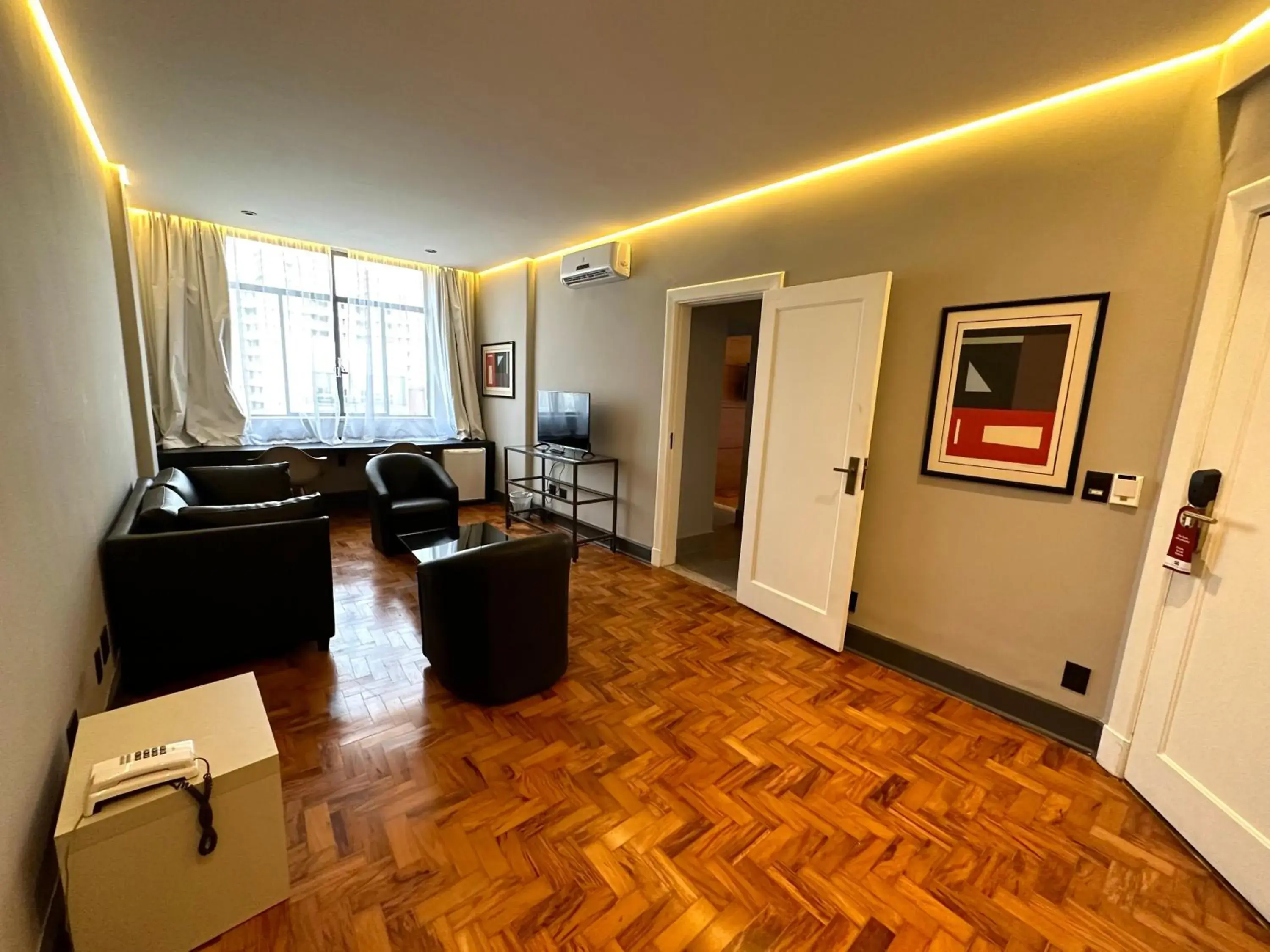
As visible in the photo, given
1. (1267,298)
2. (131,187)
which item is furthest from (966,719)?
(131,187)

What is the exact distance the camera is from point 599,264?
405 cm

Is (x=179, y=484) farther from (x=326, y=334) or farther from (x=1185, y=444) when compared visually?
(x=1185, y=444)

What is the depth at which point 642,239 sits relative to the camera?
3922 millimetres

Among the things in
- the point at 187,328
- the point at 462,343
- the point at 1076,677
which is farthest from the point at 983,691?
the point at 187,328

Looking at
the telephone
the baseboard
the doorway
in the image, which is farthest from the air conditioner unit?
the baseboard

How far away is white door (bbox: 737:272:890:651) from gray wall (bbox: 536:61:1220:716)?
5.8 inches

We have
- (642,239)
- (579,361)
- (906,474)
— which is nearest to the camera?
(906,474)

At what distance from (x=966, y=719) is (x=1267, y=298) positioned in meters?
1.85

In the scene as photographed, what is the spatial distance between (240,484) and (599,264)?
Answer: 309 cm

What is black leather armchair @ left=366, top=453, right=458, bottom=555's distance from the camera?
13.0 ft

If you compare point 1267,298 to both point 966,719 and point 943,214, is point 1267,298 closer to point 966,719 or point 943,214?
point 943,214

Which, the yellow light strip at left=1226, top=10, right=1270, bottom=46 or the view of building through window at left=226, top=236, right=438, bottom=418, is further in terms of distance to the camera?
the view of building through window at left=226, top=236, right=438, bottom=418

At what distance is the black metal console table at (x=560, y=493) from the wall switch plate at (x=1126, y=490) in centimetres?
302

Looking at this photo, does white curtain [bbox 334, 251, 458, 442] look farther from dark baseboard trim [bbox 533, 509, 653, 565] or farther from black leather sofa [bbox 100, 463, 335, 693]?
black leather sofa [bbox 100, 463, 335, 693]
